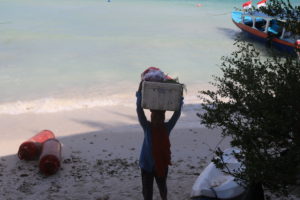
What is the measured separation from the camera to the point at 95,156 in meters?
6.59

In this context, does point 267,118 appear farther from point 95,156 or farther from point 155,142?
point 95,156

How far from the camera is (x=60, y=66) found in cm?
1551

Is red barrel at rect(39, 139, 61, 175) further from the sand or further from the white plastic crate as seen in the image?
the white plastic crate

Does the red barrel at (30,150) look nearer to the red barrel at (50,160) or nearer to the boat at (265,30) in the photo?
the red barrel at (50,160)

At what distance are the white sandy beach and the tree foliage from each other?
6.16ft

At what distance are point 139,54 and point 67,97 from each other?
292 inches

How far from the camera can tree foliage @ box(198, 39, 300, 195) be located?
2967 millimetres

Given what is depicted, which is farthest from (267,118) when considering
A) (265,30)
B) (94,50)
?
(265,30)

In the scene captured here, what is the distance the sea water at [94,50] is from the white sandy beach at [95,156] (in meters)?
1.36

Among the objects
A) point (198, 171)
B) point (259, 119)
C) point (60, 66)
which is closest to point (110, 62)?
point (60, 66)

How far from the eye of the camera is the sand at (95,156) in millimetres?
5320

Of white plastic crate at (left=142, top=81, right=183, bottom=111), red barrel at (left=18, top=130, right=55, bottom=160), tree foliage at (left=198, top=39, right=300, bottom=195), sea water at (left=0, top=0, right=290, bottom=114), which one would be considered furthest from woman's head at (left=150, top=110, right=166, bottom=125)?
sea water at (left=0, top=0, right=290, bottom=114)

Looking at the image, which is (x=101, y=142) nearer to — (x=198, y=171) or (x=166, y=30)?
(x=198, y=171)

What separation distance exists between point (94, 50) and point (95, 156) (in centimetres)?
1299
